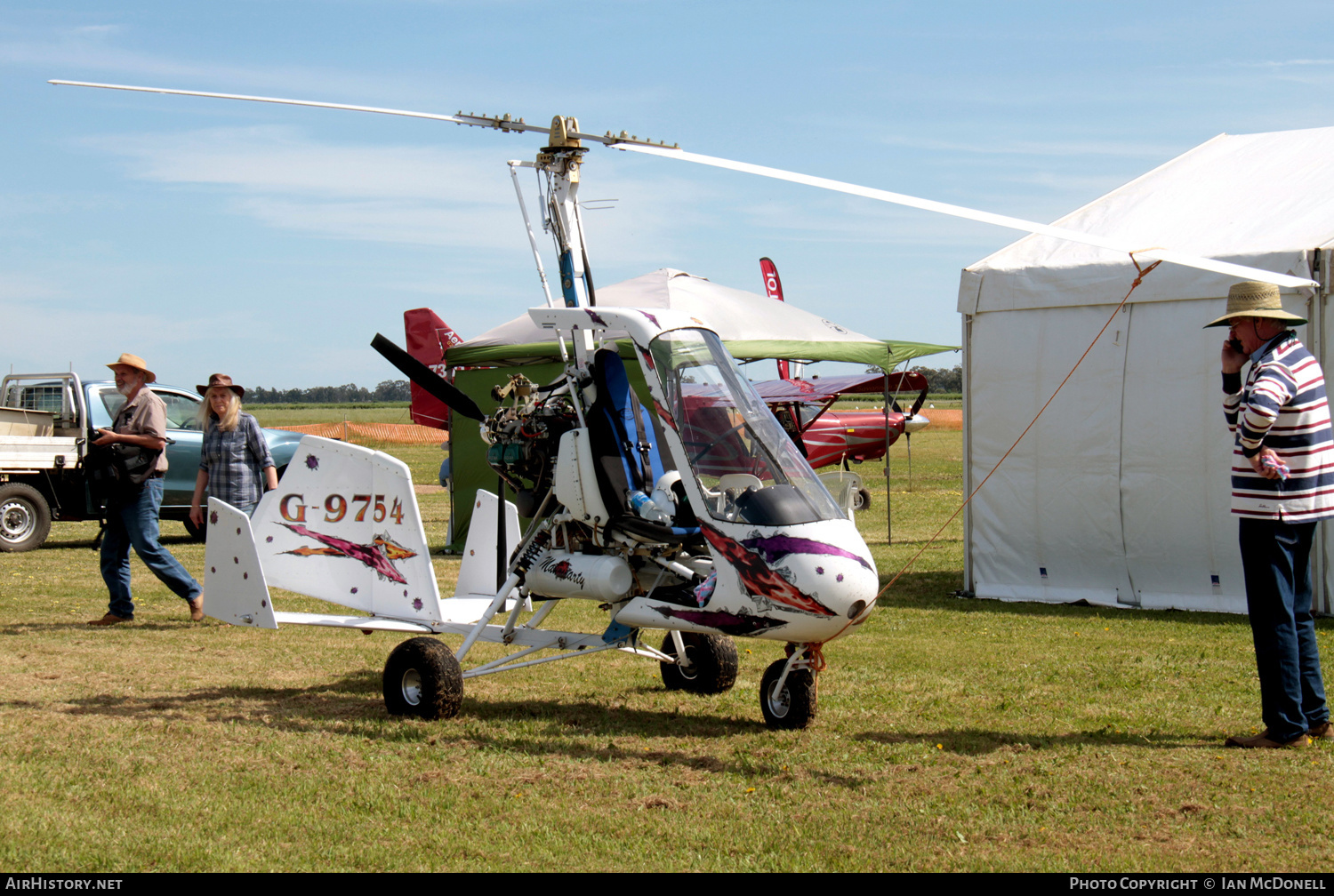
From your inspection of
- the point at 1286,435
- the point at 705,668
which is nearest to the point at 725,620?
the point at 705,668

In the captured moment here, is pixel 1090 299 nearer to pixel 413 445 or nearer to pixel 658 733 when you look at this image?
pixel 658 733

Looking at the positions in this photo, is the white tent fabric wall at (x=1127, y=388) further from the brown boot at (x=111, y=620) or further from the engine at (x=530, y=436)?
the brown boot at (x=111, y=620)

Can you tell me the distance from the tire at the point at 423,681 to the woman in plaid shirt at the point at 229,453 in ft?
10.0

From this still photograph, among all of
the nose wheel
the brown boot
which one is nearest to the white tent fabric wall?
the nose wheel

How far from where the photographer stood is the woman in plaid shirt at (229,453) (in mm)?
8352

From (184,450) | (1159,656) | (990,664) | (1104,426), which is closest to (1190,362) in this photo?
(1104,426)

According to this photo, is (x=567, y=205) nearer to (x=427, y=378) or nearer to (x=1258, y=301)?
(x=427, y=378)

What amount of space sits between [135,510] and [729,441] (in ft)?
16.8

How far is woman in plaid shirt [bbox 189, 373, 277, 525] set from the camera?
27.4 ft

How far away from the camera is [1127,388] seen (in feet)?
30.9

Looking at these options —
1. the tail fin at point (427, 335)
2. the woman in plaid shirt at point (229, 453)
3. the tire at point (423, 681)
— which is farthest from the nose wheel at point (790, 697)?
the tail fin at point (427, 335)

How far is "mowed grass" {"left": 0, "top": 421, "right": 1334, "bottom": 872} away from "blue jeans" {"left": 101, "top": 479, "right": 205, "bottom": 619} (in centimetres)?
42

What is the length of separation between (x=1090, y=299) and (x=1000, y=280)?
2.72 feet

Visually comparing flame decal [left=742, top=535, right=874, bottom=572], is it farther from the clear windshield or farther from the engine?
the engine
